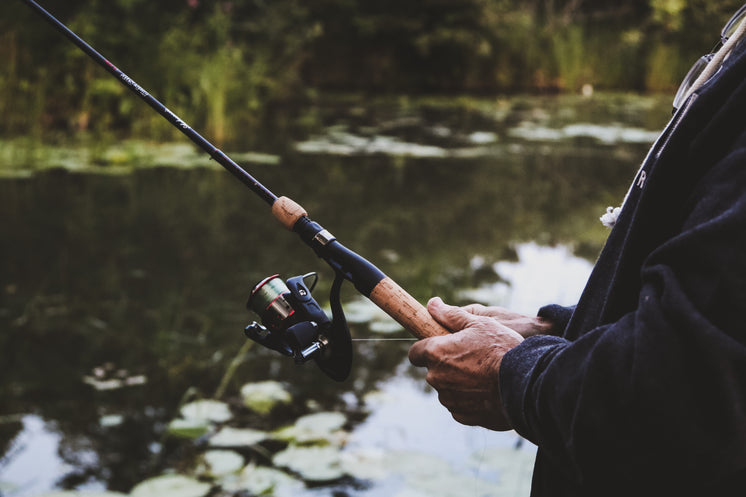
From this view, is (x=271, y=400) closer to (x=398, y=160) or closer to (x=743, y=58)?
(x=743, y=58)

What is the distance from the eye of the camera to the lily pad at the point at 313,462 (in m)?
2.13

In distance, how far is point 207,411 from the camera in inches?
97.7

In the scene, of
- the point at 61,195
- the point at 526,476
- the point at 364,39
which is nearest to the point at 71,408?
the point at 526,476

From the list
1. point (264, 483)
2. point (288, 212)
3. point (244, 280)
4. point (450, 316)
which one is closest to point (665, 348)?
point (450, 316)

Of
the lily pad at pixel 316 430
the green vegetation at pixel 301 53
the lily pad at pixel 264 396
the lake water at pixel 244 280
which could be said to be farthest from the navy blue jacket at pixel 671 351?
the green vegetation at pixel 301 53

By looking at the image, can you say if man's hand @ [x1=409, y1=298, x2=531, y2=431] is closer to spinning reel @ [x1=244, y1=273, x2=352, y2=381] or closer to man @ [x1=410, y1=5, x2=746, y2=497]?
man @ [x1=410, y1=5, x2=746, y2=497]

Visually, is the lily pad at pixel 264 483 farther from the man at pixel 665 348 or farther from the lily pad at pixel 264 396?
the man at pixel 665 348

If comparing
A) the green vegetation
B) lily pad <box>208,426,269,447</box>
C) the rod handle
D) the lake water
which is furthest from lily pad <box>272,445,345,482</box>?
the green vegetation

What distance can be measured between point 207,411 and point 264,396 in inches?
8.0

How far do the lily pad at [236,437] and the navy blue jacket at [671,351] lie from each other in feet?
4.95

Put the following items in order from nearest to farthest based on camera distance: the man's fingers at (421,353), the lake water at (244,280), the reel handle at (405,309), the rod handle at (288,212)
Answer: the man's fingers at (421,353) < the reel handle at (405,309) < the rod handle at (288,212) < the lake water at (244,280)

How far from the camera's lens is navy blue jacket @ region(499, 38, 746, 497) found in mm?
741

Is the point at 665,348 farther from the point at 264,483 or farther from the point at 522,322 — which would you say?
the point at 264,483

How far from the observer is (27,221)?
14.3 ft
